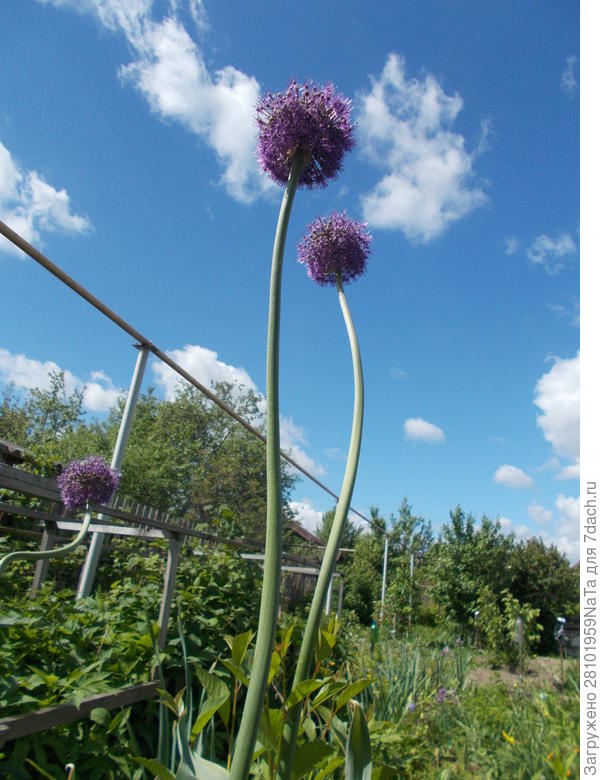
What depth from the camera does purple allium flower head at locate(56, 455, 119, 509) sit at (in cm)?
194

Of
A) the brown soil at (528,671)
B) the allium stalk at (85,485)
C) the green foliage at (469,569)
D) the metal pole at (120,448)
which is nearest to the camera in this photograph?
the allium stalk at (85,485)

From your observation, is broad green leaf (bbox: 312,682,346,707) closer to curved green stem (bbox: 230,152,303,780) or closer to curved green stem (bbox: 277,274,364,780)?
curved green stem (bbox: 277,274,364,780)

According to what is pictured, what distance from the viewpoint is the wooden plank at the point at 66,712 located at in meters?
1.25

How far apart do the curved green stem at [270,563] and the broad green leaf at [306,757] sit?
7.8 inches

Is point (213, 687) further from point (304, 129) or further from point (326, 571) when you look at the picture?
point (304, 129)

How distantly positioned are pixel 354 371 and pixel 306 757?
77 cm

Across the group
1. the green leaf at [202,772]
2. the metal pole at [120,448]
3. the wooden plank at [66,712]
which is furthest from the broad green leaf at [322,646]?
the metal pole at [120,448]

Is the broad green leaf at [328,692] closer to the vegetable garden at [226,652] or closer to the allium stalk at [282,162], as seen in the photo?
the vegetable garden at [226,652]

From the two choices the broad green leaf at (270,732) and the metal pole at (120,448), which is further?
the metal pole at (120,448)

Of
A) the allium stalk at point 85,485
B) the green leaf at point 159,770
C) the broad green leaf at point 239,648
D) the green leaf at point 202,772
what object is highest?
the allium stalk at point 85,485

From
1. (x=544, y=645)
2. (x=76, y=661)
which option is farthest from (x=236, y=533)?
(x=544, y=645)

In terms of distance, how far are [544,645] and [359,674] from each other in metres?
9.52

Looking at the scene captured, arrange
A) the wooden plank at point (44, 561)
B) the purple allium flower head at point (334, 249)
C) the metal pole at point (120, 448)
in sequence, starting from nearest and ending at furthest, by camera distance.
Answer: the purple allium flower head at point (334, 249) → the metal pole at point (120, 448) → the wooden plank at point (44, 561)

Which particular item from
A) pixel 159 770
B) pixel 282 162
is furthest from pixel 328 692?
pixel 282 162
